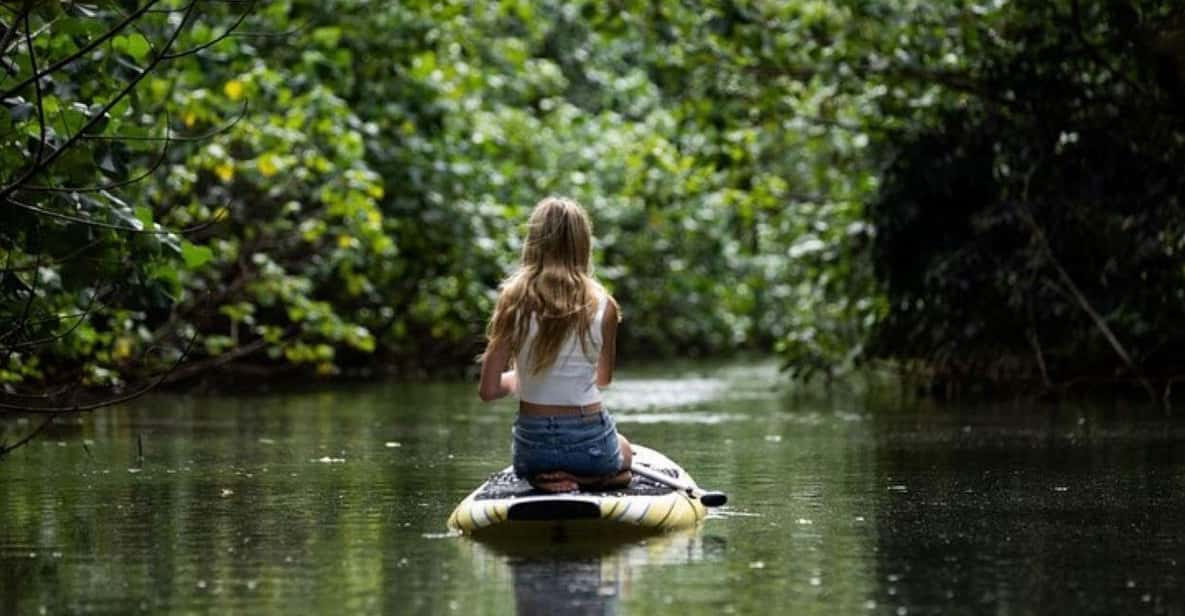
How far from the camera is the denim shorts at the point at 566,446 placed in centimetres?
1057

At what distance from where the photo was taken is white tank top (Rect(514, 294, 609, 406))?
10.7 meters

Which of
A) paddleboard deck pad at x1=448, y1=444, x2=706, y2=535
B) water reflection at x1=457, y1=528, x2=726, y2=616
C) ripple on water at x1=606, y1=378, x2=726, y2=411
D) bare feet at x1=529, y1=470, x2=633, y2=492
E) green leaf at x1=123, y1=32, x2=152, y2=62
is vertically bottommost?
water reflection at x1=457, y1=528, x2=726, y2=616

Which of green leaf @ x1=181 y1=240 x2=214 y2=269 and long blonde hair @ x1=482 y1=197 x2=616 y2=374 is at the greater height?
green leaf @ x1=181 y1=240 x2=214 y2=269

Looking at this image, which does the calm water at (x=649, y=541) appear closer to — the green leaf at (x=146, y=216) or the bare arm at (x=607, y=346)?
the bare arm at (x=607, y=346)

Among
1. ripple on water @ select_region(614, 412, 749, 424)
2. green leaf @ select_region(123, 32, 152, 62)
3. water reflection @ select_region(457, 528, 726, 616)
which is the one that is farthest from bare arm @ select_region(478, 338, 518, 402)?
ripple on water @ select_region(614, 412, 749, 424)

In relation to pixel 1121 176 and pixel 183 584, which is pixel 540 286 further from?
pixel 1121 176

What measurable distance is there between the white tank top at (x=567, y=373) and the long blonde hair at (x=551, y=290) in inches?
0.9

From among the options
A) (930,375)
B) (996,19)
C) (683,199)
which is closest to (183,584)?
(996,19)

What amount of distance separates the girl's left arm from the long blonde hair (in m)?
0.06

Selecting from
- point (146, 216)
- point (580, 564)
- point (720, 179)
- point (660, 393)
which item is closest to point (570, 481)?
point (580, 564)

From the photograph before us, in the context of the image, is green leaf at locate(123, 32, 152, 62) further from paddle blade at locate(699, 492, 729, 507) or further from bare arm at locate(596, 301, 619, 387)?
paddle blade at locate(699, 492, 729, 507)

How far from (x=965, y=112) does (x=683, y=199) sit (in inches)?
273

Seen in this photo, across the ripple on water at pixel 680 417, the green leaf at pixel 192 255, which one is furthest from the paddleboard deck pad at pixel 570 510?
the ripple on water at pixel 680 417

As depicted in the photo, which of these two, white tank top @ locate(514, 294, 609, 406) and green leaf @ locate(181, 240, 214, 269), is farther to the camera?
green leaf @ locate(181, 240, 214, 269)
